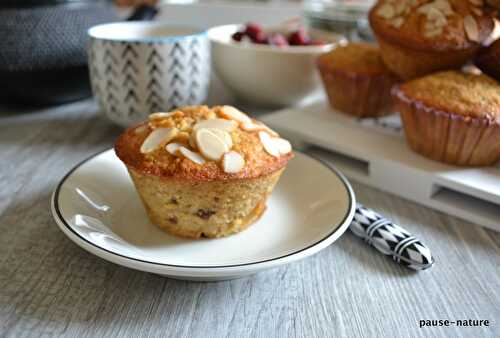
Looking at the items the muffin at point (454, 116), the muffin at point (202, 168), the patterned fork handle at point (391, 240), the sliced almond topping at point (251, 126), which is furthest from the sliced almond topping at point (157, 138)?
the muffin at point (454, 116)

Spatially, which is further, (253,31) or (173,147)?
(253,31)

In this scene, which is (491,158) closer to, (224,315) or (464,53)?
(464,53)

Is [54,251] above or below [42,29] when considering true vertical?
below

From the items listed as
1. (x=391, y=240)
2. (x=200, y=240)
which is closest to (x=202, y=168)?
(x=200, y=240)

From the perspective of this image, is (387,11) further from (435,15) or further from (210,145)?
(210,145)

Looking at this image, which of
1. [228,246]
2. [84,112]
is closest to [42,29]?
[84,112]

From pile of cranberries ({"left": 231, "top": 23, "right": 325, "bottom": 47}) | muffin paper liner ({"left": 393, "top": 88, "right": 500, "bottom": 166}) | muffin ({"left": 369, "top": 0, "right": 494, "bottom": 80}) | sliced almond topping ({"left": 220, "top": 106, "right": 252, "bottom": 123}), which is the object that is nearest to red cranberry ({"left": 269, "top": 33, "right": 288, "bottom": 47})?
pile of cranberries ({"left": 231, "top": 23, "right": 325, "bottom": 47})

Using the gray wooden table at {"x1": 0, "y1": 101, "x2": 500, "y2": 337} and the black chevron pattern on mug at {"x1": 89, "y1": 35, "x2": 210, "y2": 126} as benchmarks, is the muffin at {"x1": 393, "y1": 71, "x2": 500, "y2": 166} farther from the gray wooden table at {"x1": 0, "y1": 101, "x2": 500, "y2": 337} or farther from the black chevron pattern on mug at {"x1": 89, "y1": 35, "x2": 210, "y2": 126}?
the black chevron pattern on mug at {"x1": 89, "y1": 35, "x2": 210, "y2": 126}
